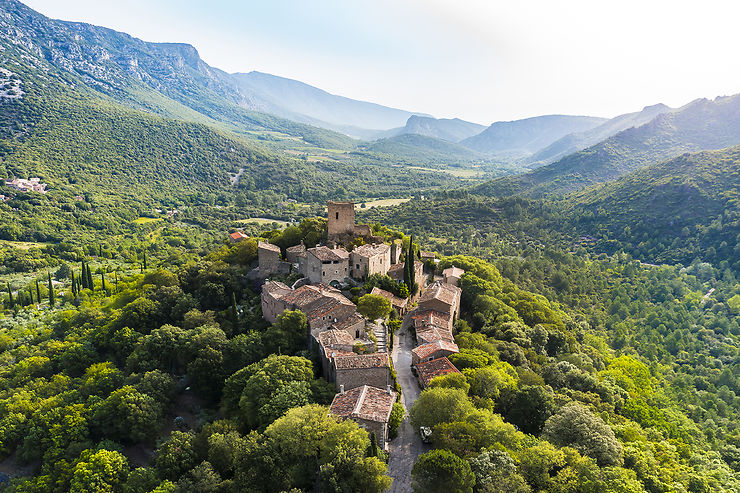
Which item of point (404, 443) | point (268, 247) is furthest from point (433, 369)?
point (268, 247)

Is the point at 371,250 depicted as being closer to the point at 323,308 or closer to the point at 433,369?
the point at 323,308

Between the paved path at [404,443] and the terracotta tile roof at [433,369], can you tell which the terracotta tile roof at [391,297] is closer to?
the paved path at [404,443]

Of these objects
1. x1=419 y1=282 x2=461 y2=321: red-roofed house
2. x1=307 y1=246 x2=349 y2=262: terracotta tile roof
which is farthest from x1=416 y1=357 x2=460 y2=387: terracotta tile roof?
x1=307 y1=246 x2=349 y2=262: terracotta tile roof

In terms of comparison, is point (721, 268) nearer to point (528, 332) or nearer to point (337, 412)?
point (528, 332)

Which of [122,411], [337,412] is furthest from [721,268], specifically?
[122,411]

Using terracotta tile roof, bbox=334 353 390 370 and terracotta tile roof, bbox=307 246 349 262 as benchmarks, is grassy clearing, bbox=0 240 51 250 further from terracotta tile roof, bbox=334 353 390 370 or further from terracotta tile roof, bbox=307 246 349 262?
terracotta tile roof, bbox=334 353 390 370
